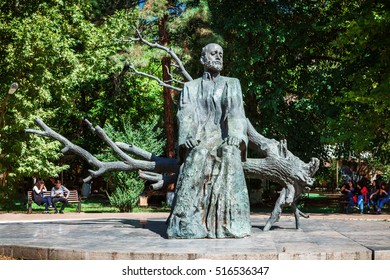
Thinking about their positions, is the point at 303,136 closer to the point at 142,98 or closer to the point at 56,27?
the point at 56,27

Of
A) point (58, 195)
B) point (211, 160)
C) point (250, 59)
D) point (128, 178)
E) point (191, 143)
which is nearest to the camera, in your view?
point (211, 160)

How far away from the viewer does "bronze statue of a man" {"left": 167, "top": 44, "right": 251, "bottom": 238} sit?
31.8ft

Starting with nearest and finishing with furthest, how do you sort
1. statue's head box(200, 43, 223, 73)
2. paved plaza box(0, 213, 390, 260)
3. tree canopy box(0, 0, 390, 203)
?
paved plaza box(0, 213, 390, 260)
statue's head box(200, 43, 223, 73)
tree canopy box(0, 0, 390, 203)

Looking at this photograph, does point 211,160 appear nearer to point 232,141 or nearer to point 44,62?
point 232,141

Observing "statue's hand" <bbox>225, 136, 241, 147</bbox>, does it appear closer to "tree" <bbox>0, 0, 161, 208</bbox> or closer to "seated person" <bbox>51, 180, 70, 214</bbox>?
"tree" <bbox>0, 0, 161, 208</bbox>

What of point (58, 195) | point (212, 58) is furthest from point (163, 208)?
point (212, 58)

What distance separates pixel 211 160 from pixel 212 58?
1950 mm

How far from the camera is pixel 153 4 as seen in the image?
85.8 ft

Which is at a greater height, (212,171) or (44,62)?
(44,62)

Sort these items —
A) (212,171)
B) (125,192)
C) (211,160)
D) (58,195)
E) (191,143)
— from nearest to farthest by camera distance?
(212,171), (211,160), (191,143), (58,195), (125,192)

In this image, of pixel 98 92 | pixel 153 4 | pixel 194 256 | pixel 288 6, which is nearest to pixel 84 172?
pixel 98 92

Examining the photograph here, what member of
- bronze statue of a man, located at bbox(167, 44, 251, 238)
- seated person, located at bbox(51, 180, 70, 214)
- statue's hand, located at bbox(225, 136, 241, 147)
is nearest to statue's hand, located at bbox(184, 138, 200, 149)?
bronze statue of a man, located at bbox(167, 44, 251, 238)

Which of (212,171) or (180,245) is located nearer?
(180,245)

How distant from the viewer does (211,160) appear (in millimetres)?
10141
